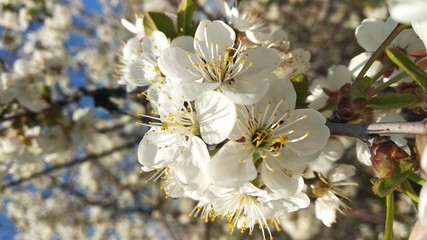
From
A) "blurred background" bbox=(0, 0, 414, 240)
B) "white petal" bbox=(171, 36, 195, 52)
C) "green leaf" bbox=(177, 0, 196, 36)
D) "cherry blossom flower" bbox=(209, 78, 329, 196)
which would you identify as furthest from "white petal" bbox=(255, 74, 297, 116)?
"blurred background" bbox=(0, 0, 414, 240)

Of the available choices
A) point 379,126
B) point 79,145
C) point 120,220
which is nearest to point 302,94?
point 379,126

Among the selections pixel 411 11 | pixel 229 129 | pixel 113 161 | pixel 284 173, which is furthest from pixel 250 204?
pixel 113 161

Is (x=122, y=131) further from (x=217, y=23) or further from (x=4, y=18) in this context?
(x=217, y=23)

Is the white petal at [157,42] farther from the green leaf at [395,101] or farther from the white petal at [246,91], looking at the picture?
the green leaf at [395,101]

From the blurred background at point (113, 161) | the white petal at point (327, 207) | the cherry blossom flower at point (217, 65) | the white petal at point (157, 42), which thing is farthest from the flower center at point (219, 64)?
the blurred background at point (113, 161)

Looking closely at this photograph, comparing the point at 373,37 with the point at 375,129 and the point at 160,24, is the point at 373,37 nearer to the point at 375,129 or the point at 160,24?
the point at 375,129
